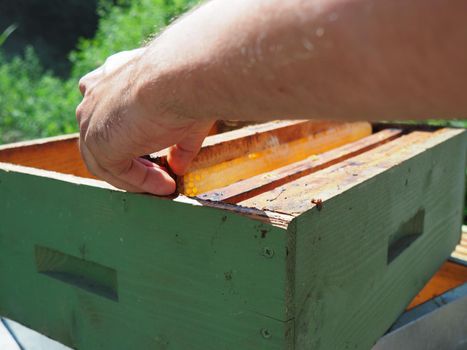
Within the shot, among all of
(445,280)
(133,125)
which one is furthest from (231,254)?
(445,280)

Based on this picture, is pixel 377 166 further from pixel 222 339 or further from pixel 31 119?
pixel 31 119

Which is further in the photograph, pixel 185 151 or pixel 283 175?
pixel 283 175

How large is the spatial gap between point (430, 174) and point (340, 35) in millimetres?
881

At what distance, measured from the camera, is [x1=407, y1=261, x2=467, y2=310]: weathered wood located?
1478 mm

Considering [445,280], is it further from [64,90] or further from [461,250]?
[64,90]

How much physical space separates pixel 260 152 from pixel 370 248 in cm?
31

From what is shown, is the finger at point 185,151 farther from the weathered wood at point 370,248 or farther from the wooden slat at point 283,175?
the weathered wood at point 370,248

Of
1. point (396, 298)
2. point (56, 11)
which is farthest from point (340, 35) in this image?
point (56, 11)

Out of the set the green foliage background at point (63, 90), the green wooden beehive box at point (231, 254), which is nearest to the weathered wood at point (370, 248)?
the green wooden beehive box at point (231, 254)

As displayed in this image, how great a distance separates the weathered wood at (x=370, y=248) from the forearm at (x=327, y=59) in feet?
0.86

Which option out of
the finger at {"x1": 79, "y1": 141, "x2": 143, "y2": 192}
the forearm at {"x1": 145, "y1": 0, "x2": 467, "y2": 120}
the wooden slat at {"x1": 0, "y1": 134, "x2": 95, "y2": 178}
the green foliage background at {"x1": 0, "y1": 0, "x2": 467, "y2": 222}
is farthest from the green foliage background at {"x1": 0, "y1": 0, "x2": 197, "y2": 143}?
the forearm at {"x1": 145, "y1": 0, "x2": 467, "y2": 120}

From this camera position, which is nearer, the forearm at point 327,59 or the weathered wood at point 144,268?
the forearm at point 327,59

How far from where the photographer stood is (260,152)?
3.67 feet

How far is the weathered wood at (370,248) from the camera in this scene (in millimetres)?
780
